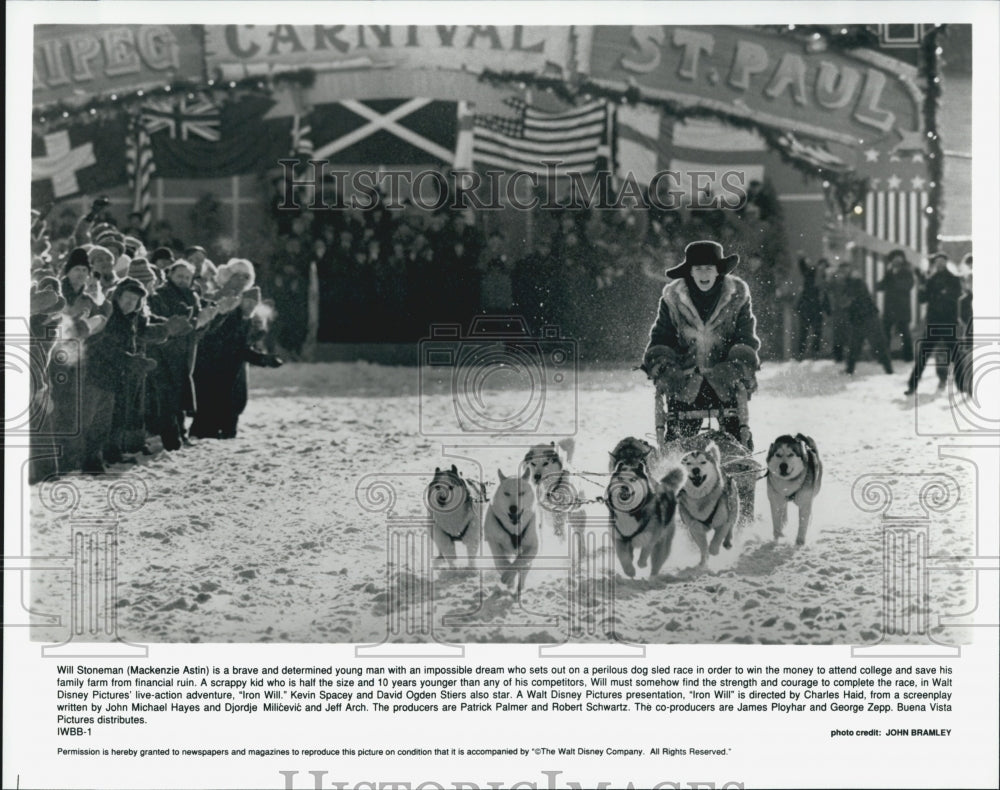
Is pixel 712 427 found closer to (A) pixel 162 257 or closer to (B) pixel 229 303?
(B) pixel 229 303

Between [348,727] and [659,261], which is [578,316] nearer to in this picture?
[659,261]

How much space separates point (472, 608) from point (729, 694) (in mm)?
938

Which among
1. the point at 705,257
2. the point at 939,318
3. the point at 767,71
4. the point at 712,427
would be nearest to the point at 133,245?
the point at 705,257

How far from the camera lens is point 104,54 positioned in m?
4.22

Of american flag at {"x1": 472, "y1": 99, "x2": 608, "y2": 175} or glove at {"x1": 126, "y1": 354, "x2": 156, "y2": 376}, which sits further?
glove at {"x1": 126, "y1": 354, "x2": 156, "y2": 376}

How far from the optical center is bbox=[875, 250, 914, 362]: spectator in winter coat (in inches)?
167

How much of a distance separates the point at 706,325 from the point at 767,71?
0.93 m

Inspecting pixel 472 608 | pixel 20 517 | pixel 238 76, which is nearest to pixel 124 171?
pixel 238 76

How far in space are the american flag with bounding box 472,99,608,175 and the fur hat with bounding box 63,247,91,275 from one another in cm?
145

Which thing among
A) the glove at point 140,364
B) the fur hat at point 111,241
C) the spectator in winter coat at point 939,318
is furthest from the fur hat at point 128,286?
the spectator in winter coat at point 939,318

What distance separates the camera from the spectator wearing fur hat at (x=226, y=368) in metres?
4.30
